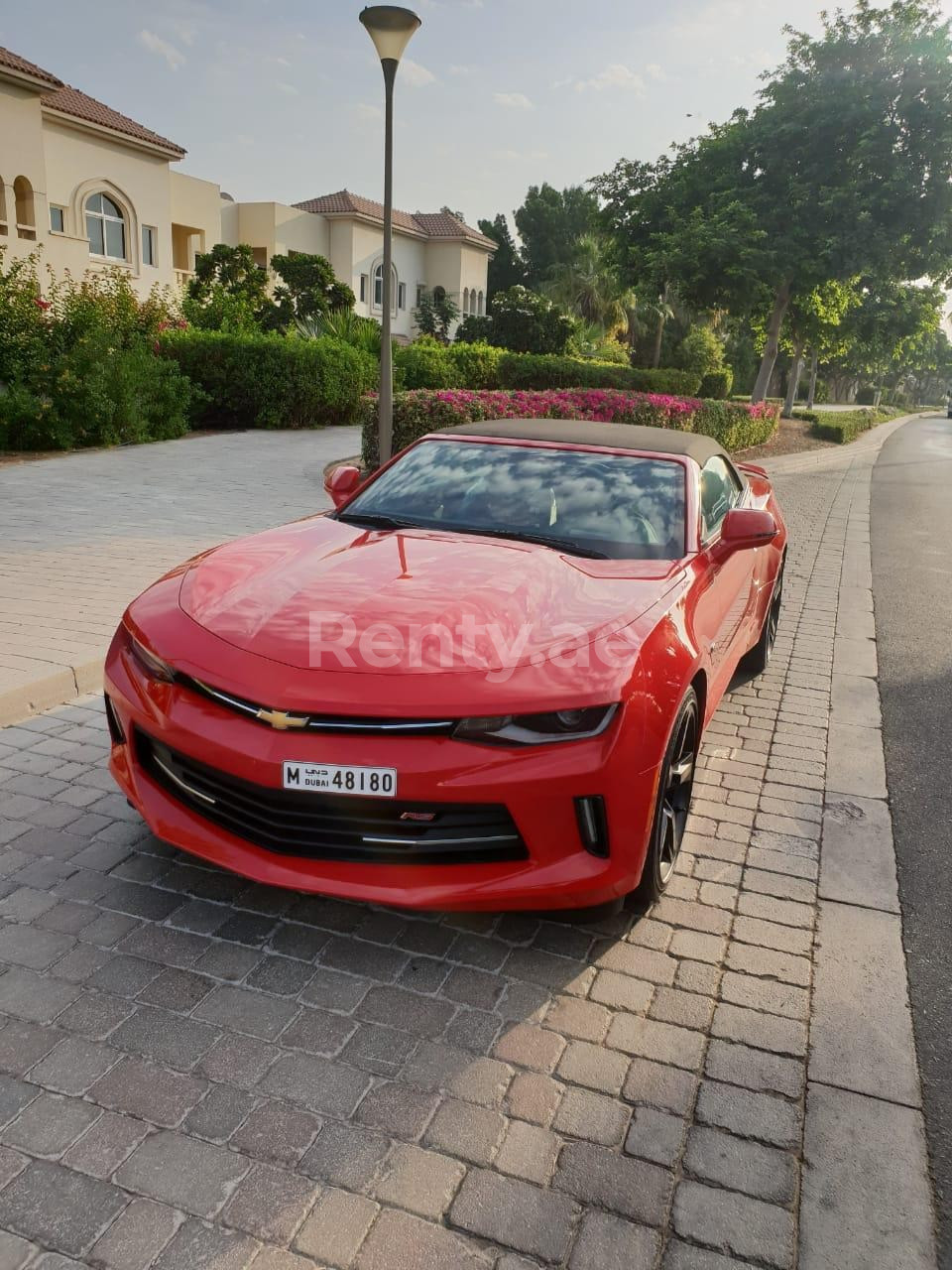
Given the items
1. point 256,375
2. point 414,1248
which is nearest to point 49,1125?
point 414,1248

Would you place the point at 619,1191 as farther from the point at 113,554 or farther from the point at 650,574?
the point at 113,554

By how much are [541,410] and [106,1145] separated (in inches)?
497

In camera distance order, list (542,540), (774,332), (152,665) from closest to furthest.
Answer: (152,665)
(542,540)
(774,332)

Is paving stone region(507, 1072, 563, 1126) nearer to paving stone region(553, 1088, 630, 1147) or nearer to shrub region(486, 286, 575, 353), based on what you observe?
paving stone region(553, 1088, 630, 1147)

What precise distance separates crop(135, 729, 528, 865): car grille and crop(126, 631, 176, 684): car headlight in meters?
0.30

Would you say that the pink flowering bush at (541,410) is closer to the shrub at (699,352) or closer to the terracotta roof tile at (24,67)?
the terracotta roof tile at (24,67)

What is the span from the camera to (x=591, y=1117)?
2.36 metres

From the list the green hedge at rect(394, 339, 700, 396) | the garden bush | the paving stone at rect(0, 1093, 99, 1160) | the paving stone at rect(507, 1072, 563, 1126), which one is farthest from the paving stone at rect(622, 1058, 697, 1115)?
the green hedge at rect(394, 339, 700, 396)

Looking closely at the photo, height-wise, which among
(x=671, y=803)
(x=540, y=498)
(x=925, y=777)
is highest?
(x=540, y=498)

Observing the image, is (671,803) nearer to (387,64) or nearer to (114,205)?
(387,64)

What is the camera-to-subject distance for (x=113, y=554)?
7.80m

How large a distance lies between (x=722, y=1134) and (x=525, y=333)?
37576 millimetres

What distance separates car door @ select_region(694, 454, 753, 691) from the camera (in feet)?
12.5

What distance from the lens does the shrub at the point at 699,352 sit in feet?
172
